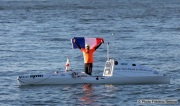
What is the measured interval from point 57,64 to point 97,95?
491 inches

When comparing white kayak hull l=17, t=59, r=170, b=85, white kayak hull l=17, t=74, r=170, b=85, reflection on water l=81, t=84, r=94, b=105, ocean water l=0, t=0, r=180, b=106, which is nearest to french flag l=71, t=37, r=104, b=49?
white kayak hull l=17, t=59, r=170, b=85

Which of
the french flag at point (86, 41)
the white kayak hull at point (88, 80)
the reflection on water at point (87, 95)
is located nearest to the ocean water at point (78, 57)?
the reflection on water at point (87, 95)

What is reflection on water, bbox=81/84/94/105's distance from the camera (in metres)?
36.7

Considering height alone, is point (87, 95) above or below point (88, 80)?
below

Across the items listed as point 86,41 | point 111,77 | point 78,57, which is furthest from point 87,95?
point 78,57

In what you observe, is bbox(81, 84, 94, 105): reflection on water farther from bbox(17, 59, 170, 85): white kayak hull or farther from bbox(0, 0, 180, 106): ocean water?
bbox(17, 59, 170, 85): white kayak hull

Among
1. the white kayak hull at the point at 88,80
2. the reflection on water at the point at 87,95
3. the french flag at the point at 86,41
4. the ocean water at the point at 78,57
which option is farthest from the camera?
the french flag at the point at 86,41

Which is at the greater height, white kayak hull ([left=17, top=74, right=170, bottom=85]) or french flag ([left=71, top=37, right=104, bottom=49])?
french flag ([left=71, top=37, right=104, bottom=49])

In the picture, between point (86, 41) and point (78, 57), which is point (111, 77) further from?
point (78, 57)

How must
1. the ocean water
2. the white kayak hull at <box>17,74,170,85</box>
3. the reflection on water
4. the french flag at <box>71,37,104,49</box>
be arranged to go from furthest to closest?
the french flag at <box>71,37,104,49</box> → the white kayak hull at <box>17,74,170,85</box> → the ocean water → the reflection on water

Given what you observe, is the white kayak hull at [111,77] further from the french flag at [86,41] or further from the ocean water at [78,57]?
the french flag at [86,41]

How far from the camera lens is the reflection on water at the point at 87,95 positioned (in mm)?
36719

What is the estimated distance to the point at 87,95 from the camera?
38406mm

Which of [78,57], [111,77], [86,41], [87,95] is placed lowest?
[87,95]
